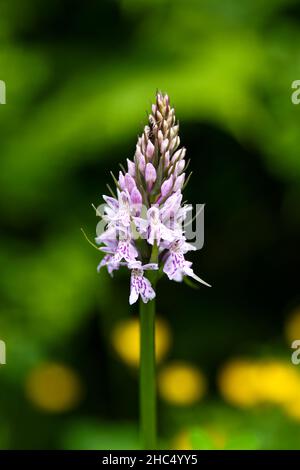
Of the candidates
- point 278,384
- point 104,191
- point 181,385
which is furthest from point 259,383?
point 104,191

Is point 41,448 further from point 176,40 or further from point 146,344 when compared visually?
point 176,40

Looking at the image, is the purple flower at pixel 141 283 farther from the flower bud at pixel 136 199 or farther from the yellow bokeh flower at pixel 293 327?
the yellow bokeh flower at pixel 293 327

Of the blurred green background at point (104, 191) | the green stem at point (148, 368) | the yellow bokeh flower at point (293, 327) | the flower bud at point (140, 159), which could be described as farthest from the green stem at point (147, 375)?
the yellow bokeh flower at point (293, 327)

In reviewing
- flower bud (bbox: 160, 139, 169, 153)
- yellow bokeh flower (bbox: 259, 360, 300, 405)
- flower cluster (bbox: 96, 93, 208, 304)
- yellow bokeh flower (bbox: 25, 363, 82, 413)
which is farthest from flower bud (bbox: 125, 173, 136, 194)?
yellow bokeh flower (bbox: 25, 363, 82, 413)

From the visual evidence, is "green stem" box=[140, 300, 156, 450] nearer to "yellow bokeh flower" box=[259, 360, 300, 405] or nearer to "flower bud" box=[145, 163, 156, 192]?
"flower bud" box=[145, 163, 156, 192]

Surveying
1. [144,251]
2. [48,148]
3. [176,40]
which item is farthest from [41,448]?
[176,40]

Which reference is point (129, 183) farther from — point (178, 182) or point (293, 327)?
point (293, 327)
